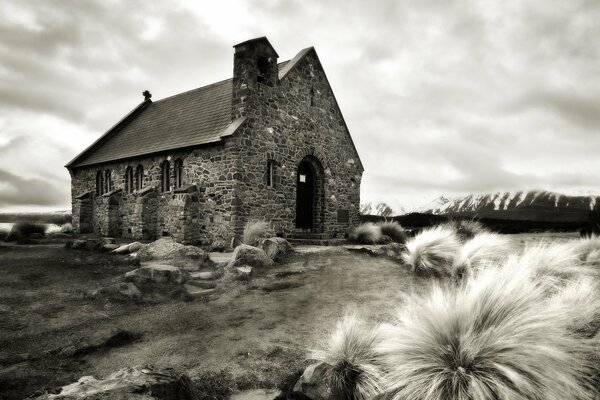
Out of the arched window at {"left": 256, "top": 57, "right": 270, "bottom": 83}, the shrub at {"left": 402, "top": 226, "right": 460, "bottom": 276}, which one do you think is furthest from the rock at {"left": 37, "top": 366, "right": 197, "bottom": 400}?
the arched window at {"left": 256, "top": 57, "right": 270, "bottom": 83}

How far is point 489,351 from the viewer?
2617mm

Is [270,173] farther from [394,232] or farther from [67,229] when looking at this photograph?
[67,229]

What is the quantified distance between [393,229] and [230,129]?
340 inches

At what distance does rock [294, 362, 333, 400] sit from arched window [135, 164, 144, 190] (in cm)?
1668

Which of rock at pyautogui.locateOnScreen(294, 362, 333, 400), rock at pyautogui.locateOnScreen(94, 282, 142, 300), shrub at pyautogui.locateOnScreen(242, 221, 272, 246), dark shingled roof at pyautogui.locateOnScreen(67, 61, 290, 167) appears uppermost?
dark shingled roof at pyautogui.locateOnScreen(67, 61, 290, 167)

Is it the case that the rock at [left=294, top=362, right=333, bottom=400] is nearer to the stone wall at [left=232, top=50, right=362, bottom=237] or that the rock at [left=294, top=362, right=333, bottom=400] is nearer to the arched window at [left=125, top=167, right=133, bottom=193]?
the stone wall at [left=232, top=50, right=362, bottom=237]

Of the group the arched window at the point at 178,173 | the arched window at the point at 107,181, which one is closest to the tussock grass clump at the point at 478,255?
the arched window at the point at 178,173

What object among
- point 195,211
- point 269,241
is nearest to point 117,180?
point 195,211

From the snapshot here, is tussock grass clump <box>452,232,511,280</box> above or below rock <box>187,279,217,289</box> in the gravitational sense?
above

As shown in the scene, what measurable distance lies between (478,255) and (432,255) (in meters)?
1.05

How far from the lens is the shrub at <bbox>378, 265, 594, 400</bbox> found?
94.3 inches

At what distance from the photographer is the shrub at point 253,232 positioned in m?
12.0

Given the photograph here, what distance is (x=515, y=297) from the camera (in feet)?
10.3

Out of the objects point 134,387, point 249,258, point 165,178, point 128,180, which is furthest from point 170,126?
point 134,387
